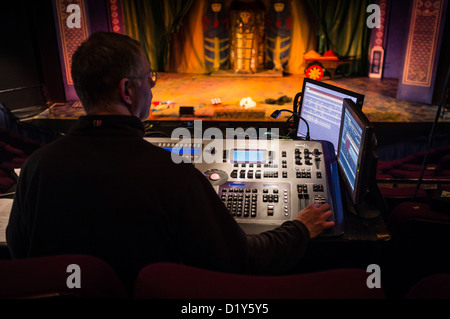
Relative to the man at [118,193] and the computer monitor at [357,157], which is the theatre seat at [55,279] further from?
the computer monitor at [357,157]

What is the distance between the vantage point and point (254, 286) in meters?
0.62

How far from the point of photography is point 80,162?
3.07 feet

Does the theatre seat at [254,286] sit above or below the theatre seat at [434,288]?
above

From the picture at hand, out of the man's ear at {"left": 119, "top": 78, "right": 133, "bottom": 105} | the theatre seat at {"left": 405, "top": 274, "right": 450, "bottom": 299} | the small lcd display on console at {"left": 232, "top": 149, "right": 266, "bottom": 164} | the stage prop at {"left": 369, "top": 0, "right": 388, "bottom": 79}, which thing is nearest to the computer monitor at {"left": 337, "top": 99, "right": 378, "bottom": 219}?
Answer: the small lcd display on console at {"left": 232, "top": 149, "right": 266, "bottom": 164}

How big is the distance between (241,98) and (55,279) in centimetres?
488

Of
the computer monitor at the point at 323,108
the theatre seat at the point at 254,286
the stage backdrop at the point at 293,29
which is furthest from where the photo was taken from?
the stage backdrop at the point at 293,29

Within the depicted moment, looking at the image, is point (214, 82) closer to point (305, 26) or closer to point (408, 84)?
point (305, 26)

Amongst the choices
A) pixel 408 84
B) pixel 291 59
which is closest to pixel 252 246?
pixel 408 84

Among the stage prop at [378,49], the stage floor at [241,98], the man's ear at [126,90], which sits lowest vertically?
the stage floor at [241,98]

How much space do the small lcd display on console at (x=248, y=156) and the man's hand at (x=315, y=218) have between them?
0.34 m

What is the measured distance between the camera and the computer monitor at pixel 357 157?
1.26 metres

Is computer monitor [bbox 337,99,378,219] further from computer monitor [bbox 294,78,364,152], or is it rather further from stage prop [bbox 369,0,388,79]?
stage prop [bbox 369,0,388,79]

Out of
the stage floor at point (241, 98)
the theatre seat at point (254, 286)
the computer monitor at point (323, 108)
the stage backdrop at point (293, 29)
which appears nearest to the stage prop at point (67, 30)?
the stage floor at point (241, 98)
